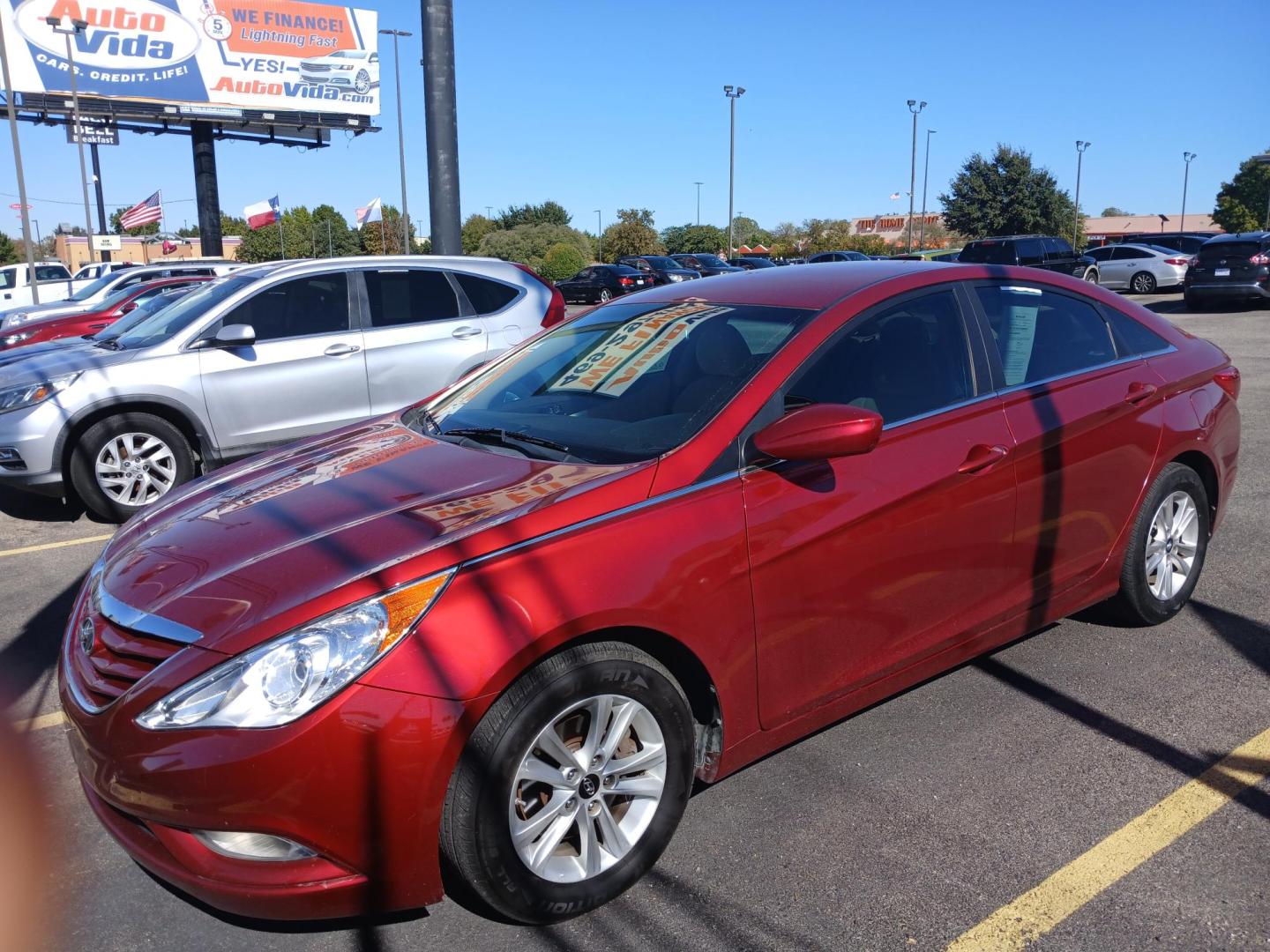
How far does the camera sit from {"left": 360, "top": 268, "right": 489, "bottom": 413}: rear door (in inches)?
296

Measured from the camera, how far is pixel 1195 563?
4.58m

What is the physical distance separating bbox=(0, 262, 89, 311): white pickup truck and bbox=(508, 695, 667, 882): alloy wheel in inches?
965

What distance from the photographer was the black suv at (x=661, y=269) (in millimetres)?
33750

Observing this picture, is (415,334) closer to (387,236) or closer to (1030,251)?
(1030,251)

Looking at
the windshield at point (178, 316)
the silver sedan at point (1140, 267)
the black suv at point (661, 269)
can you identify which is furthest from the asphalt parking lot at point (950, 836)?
the black suv at point (661, 269)

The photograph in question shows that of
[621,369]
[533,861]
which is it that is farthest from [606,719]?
[621,369]

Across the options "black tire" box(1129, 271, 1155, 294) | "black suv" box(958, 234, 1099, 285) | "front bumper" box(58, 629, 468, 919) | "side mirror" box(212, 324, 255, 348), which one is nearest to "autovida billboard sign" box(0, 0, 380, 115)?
"black suv" box(958, 234, 1099, 285)

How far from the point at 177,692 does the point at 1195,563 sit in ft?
13.8

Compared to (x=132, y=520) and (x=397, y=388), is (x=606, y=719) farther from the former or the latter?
(x=397, y=388)

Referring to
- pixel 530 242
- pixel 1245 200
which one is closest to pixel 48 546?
pixel 530 242

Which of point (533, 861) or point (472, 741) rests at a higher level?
point (472, 741)

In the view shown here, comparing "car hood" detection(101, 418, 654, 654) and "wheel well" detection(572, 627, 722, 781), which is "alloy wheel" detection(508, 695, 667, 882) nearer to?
"wheel well" detection(572, 627, 722, 781)

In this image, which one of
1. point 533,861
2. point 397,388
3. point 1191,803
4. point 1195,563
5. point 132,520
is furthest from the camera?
point 397,388

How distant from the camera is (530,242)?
2386 inches
